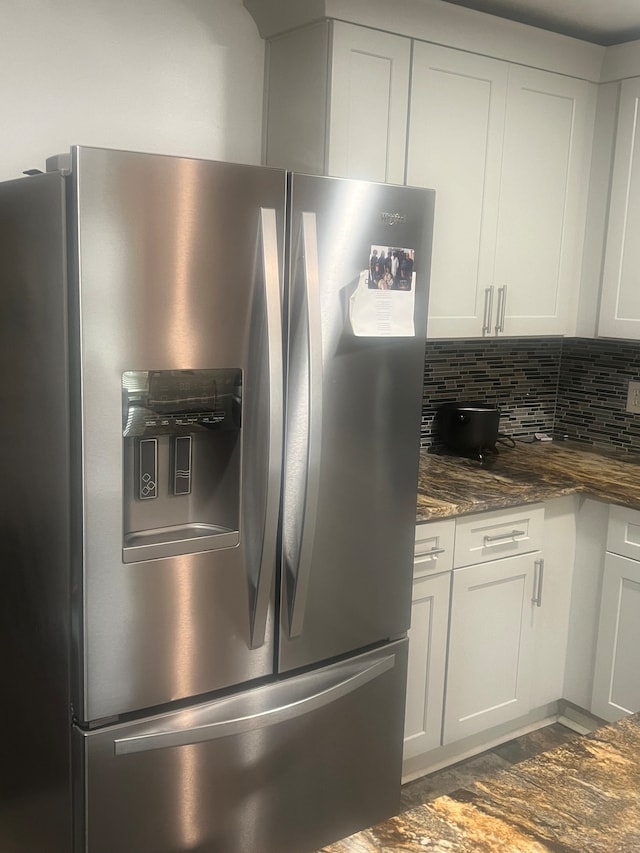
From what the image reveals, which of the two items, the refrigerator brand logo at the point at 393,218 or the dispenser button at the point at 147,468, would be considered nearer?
the dispenser button at the point at 147,468

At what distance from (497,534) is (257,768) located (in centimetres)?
110

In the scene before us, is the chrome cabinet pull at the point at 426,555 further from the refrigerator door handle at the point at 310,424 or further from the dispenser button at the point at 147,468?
the dispenser button at the point at 147,468

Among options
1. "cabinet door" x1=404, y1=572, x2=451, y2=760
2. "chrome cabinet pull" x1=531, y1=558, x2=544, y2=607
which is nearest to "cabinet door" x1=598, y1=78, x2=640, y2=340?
"chrome cabinet pull" x1=531, y1=558, x2=544, y2=607

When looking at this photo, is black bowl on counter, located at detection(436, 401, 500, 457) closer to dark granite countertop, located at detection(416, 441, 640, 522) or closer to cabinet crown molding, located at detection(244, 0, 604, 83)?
dark granite countertop, located at detection(416, 441, 640, 522)

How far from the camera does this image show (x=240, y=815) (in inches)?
74.3

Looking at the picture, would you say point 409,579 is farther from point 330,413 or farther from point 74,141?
A: point 74,141

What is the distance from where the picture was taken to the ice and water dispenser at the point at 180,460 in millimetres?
1675

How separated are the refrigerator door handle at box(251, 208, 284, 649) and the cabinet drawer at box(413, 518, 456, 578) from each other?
69cm

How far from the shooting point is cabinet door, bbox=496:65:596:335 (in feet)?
9.05

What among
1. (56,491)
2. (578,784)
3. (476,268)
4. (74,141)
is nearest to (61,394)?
(56,491)

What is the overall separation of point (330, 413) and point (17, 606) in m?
0.80

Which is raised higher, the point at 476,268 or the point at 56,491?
the point at 476,268

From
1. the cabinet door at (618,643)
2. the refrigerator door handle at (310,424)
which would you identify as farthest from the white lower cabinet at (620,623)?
the refrigerator door handle at (310,424)

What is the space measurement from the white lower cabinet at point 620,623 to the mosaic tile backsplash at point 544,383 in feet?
2.04
